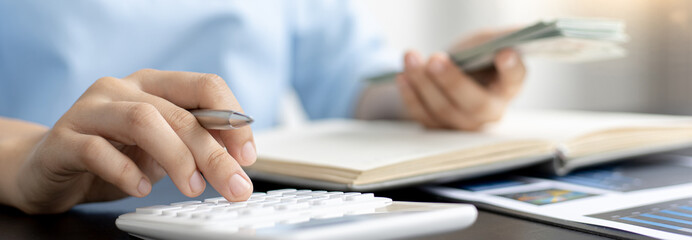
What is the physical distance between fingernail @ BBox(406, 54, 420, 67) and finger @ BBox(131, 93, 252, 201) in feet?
1.64

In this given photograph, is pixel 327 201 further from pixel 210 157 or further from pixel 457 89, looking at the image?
pixel 457 89

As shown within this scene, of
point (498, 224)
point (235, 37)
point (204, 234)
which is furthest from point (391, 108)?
point (204, 234)

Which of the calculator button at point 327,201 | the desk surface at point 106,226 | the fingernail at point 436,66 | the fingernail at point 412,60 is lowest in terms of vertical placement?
the desk surface at point 106,226

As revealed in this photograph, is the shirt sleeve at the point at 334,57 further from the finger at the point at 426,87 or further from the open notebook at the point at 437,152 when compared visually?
the open notebook at the point at 437,152

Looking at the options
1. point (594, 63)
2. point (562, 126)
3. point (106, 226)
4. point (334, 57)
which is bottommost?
point (106, 226)

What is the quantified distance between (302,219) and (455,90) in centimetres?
57

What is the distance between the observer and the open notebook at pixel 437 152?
0.50 meters

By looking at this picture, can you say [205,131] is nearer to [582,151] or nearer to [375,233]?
[375,233]

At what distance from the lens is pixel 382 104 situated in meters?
1.15

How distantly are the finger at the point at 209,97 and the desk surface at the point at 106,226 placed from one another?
0.09 m

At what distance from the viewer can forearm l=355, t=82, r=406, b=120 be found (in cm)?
113

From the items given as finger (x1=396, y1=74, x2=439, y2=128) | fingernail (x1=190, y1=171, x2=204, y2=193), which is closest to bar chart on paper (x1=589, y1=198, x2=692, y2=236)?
fingernail (x1=190, y1=171, x2=204, y2=193)

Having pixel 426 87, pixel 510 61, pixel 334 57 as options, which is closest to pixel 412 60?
pixel 426 87

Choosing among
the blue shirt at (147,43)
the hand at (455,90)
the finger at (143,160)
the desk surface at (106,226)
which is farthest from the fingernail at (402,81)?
the finger at (143,160)
